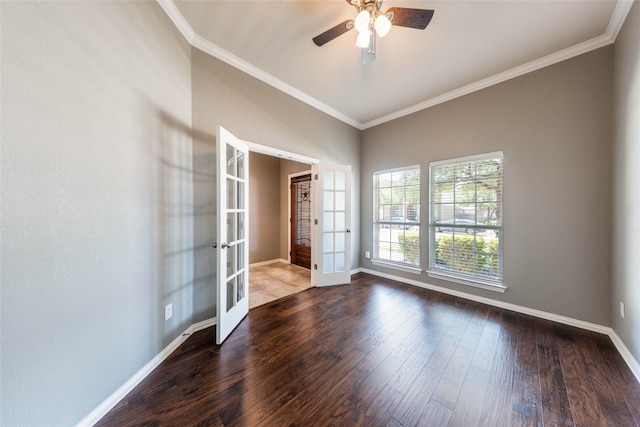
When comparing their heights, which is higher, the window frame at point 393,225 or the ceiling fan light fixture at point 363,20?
the ceiling fan light fixture at point 363,20

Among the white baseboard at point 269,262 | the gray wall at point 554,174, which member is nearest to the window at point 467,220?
the gray wall at point 554,174

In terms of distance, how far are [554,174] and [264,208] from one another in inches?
192

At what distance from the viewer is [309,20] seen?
1917 millimetres

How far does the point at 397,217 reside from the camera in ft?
12.2

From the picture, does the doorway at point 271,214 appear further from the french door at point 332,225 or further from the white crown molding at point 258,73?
the white crown molding at point 258,73

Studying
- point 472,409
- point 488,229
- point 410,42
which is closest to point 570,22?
point 410,42

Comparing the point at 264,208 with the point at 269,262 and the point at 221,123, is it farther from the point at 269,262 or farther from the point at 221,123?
the point at 221,123

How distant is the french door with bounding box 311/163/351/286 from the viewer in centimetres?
343

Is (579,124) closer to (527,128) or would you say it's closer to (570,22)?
(527,128)

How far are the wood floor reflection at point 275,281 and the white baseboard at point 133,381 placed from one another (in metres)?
0.81

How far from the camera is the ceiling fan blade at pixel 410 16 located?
1.47 metres

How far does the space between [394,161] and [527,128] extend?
5.48 ft

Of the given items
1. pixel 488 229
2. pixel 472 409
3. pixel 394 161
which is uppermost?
pixel 394 161

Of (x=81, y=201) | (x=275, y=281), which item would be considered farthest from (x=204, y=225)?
(x=275, y=281)
